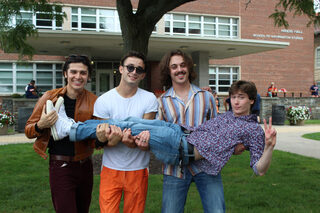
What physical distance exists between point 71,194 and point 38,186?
3063 millimetres

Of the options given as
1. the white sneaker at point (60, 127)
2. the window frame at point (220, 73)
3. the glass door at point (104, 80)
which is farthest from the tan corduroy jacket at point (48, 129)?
the window frame at point (220, 73)

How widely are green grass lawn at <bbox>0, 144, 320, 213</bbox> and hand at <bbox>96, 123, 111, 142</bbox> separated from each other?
209 cm

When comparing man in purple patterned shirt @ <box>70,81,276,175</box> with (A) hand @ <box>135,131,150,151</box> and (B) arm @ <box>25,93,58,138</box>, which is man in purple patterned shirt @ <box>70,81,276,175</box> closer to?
(A) hand @ <box>135,131,150,151</box>

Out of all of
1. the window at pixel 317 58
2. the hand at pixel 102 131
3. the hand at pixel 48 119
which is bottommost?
the hand at pixel 102 131

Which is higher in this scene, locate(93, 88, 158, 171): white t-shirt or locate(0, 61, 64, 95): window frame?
locate(0, 61, 64, 95): window frame

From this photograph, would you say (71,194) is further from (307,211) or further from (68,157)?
(307,211)

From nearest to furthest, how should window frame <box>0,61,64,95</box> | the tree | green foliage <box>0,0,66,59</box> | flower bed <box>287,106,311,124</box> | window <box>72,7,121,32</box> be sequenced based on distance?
green foliage <box>0,0,66,59</box>
the tree
flower bed <box>287,106,311,124</box>
window frame <box>0,61,64,95</box>
window <box>72,7,121,32</box>

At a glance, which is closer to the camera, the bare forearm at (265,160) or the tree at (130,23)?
the bare forearm at (265,160)

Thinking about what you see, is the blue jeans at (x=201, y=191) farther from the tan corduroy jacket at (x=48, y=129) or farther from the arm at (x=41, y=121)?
the arm at (x=41, y=121)

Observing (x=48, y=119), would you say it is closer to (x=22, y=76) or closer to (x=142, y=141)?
(x=142, y=141)

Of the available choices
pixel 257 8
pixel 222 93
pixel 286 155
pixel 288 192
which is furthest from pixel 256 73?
pixel 288 192

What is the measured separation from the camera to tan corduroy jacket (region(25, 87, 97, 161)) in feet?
9.33

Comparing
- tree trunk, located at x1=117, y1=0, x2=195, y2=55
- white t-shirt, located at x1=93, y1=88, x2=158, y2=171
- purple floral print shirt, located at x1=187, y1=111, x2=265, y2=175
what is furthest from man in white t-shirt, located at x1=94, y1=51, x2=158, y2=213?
tree trunk, located at x1=117, y1=0, x2=195, y2=55

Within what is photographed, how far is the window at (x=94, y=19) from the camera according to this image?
2109cm
